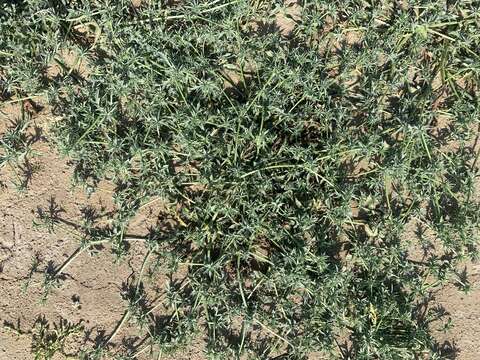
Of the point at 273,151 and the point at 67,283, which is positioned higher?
the point at 273,151

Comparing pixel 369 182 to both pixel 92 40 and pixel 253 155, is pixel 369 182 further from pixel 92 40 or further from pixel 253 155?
pixel 92 40

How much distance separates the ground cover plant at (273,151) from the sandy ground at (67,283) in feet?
0.32

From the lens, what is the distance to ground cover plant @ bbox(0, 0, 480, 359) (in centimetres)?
391

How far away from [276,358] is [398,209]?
1.44m

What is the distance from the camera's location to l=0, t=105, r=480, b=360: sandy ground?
4066 millimetres

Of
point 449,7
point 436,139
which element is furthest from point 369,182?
point 449,7

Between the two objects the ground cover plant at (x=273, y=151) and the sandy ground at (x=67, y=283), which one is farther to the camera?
the sandy ground at (x=67, y=283)

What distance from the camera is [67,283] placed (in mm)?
4090

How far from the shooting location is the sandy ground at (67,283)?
4.07 m

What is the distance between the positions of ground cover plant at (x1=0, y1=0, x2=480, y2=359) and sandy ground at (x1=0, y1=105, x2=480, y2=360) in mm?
96

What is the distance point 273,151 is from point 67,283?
1842 mm

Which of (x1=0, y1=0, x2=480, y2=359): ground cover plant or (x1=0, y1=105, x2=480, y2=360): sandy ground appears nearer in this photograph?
(x1=0, y1=0, x2=480, y2=359): ground cover plant

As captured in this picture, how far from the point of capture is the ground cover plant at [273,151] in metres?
3.91

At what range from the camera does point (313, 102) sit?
4035 millimetres
